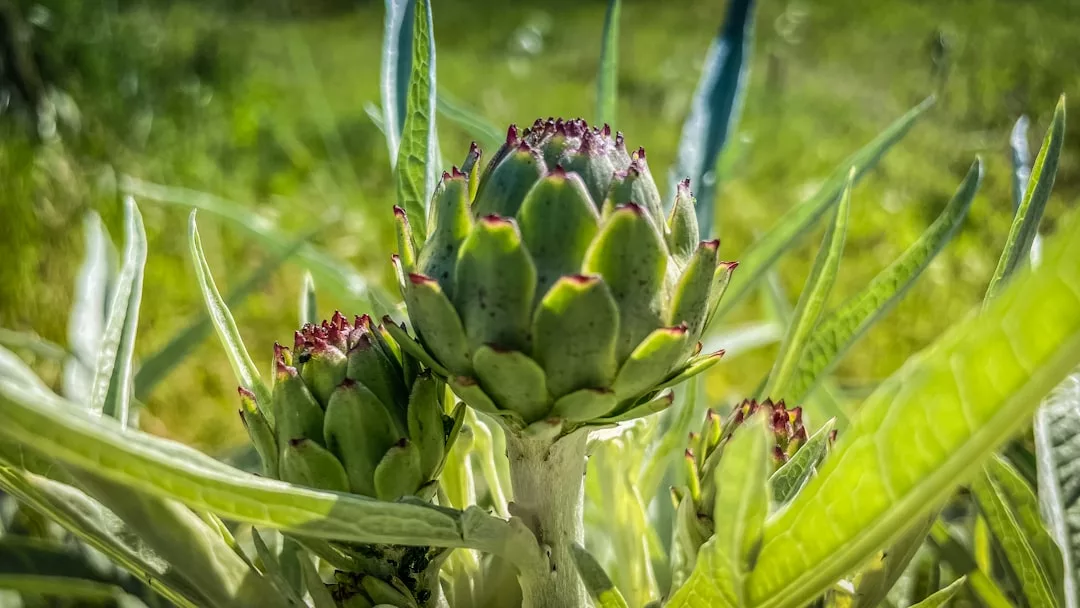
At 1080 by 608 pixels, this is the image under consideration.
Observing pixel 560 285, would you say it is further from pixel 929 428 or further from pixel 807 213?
pixel 807 213

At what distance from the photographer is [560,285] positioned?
A: 0.71ft

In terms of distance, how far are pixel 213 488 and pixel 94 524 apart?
67mm

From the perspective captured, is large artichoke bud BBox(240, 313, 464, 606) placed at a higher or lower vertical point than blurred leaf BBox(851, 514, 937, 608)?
higher

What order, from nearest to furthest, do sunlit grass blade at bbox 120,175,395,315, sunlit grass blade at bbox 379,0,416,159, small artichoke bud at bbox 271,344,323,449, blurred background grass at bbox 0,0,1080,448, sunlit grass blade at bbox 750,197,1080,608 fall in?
sunlit grass blade at bbox 750,197,1080,608 < small artichoke bud at bbox 271,344,323,449 < sunlit grass blade at bbox 379,0,416,159 < sunlit grass blade at bbox 120,175,395,315 < blurred background grass at bbox 0,0,1080,448

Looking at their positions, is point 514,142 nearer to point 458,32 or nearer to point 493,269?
point 493,269

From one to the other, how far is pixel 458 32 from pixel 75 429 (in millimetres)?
2355

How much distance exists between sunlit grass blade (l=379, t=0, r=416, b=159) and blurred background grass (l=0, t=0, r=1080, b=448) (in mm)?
171

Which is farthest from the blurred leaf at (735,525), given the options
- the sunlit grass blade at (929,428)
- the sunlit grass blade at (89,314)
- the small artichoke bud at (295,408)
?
the sunlit grass blade at (89,314)

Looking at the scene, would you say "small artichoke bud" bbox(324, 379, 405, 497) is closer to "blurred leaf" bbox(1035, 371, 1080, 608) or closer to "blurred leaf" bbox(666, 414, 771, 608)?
"blurred leaf" bbox(666, 414, 771, 608)

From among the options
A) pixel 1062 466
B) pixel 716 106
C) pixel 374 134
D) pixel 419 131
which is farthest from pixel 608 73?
pixel 374 134

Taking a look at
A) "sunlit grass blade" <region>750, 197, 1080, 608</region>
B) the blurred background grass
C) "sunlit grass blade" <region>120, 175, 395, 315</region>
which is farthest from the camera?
the blurred background grass

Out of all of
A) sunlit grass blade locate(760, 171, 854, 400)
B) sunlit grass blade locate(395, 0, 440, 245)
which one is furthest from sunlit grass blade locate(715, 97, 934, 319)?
sunlit grass blade locate(395, 0, 440, 245)

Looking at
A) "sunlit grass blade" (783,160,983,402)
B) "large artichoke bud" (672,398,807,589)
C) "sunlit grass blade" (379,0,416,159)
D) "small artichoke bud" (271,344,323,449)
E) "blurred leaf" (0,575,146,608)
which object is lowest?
"large artichoke bud" (672,398,807,589)

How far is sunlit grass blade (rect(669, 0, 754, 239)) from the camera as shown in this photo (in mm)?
470
